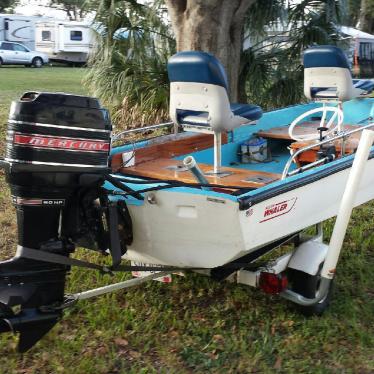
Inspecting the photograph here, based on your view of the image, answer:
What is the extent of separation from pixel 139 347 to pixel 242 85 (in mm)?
7284

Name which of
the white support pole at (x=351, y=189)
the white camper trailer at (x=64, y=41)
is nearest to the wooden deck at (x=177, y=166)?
the white support pole at (x=351, y=189)

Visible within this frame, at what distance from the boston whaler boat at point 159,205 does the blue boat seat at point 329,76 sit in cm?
100

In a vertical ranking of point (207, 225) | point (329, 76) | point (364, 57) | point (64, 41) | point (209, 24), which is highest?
point (64, 41)

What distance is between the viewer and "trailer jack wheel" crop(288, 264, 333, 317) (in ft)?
13.6

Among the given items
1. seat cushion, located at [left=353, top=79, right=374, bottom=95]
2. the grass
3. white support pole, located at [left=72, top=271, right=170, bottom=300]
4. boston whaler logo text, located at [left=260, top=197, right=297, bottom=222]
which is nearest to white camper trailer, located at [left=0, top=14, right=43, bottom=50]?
seat cushion, located at [left=353, top=79, right=374, bottom=95]

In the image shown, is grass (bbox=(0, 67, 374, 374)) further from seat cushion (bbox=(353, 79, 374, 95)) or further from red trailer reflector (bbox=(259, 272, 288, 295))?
seat cushion (bbox=(353, 79, 374, 95))

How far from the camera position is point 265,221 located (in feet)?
12.1

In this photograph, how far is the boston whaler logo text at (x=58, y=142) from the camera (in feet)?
10.4

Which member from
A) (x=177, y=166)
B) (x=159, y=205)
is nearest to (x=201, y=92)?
(x=177, y=166)

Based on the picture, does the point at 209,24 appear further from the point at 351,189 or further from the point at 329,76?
the point at 351,189

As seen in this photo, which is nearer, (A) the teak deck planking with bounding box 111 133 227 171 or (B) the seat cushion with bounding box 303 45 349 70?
(A) the teak deck planking with bounding box 111 133 227 171

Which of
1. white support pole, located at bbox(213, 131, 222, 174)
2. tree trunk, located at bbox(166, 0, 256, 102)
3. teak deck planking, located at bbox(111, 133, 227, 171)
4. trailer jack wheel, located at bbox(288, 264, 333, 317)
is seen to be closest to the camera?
trailer jack wheel, located at bbox(288, 264, 333, 317)

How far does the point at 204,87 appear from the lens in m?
4.33

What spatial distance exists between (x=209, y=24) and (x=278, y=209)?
5.43m
